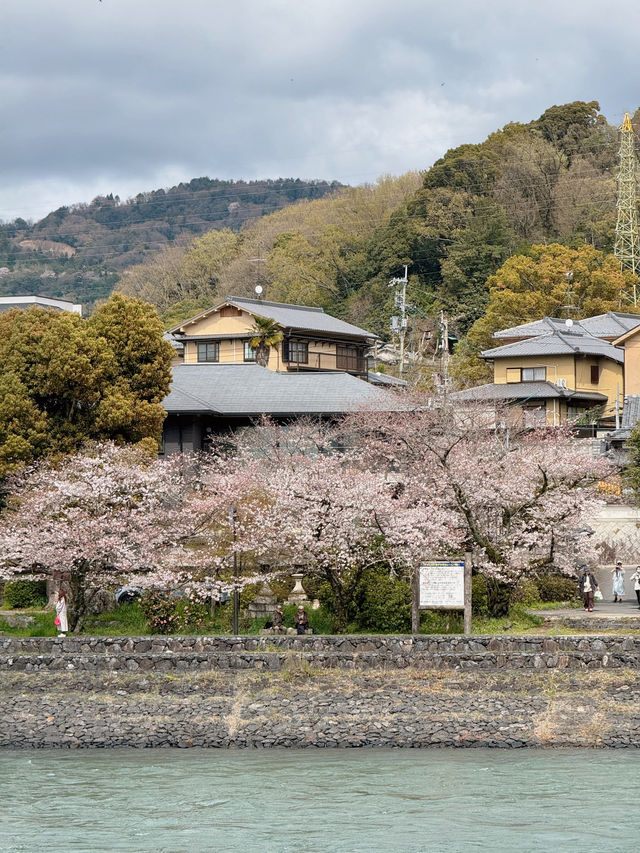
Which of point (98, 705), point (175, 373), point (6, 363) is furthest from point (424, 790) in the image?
point (175, 373)

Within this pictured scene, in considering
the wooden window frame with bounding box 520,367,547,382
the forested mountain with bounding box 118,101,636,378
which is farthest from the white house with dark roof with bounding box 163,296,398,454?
the forested mountain with bounding box 118,101,636,378

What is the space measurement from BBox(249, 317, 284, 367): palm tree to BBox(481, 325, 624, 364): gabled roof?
970cm

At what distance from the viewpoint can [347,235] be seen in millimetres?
74875

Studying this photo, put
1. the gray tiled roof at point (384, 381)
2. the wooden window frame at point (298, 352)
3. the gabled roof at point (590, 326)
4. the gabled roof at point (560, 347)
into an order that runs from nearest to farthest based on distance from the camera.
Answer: the gabled roof at point (560, 347) → the gray tiled roof at point (384, 381) → the wooden window frame at point (298, 352) → the gabled roof at point (590, 326)

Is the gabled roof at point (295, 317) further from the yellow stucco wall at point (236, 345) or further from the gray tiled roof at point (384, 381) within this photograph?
the gray tiled roof at point (384, 381)

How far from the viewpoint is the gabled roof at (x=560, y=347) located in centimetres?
4628

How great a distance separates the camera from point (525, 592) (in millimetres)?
25797

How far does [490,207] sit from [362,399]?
30.3 metres

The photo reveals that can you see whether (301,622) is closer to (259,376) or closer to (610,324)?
(259,376)

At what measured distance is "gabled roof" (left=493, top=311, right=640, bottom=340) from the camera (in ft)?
163

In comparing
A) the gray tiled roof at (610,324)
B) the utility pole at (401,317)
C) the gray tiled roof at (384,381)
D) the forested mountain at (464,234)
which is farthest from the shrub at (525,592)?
the forested mountain at (464,234)

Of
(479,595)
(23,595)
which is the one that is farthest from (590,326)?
(23,595)

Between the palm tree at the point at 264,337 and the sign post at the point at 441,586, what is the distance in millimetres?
23769

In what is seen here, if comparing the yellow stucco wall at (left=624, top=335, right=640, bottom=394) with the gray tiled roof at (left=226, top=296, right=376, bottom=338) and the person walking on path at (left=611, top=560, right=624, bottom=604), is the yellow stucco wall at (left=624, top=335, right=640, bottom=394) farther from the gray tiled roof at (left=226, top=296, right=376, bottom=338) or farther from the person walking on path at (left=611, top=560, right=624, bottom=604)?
the person walking on path at (left=611, top=560, right=624, bottom=604)
